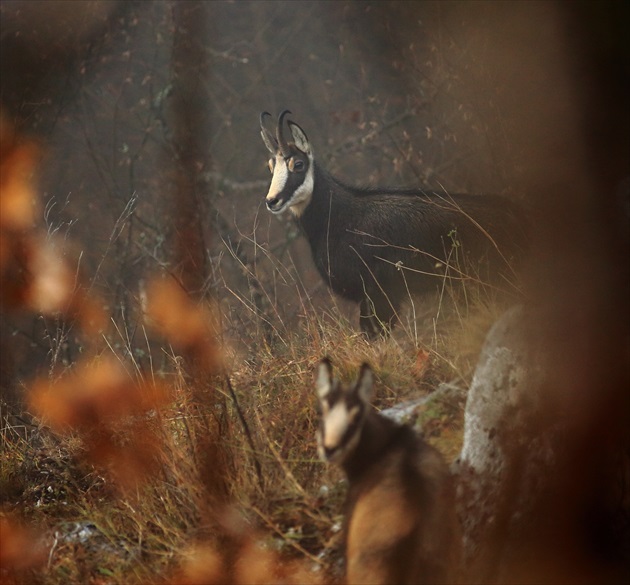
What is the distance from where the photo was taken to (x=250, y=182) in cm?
657

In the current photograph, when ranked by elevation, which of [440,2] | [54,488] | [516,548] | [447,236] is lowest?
[54,488]

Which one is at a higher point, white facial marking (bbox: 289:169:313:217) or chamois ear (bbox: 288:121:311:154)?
chamois ear (bbox: 288:121:311:154)

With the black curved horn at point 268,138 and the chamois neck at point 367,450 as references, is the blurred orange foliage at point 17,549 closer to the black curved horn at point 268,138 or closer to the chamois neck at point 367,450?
the chamois neck at point 367,450

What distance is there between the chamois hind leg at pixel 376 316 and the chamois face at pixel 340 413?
0.69 m

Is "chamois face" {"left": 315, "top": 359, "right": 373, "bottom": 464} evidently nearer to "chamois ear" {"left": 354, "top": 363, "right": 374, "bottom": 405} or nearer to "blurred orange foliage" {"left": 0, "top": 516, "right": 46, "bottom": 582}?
"chamois ear" {"left": 354, "top": 363, "right": 374, "bottom": 405}

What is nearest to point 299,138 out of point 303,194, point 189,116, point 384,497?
point 303,194

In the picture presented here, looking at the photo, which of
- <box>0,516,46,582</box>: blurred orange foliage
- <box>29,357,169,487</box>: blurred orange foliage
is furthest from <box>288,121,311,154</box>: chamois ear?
<box>0,516,46,582</box>: blurred orange foliage

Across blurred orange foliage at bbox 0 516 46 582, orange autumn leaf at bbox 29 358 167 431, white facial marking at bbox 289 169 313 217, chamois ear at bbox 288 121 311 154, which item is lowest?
blurred orange foliage at bbox 0 516 46 582

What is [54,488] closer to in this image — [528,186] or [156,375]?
[156,375]

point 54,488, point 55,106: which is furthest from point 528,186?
point 55,106

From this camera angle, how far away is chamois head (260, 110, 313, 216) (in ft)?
12.4

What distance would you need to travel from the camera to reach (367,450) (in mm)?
2730

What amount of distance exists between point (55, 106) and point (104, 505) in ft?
11.9

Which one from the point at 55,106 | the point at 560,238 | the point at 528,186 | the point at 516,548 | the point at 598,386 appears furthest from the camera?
the point at 55,106
